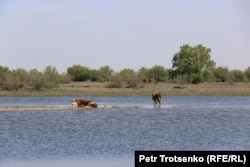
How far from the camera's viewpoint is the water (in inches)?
736

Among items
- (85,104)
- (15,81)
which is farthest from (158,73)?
(85,104)

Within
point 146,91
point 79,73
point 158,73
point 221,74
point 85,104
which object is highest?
point 79,73

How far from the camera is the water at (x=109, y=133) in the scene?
1869 centimetres

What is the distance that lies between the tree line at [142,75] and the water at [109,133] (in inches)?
1241

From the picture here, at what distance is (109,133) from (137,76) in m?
49.5

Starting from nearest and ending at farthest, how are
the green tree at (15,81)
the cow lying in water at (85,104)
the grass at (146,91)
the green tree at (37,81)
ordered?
the cow lying in water at (85,104) < the grass at (146,91) < the green tree at (15,81) < the green tree at (37,81)

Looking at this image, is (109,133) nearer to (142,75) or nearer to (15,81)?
(15,81)

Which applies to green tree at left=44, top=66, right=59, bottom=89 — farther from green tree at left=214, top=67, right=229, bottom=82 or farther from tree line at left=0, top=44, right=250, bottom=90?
green tree at left=214, top=67, right=229, bottom=82

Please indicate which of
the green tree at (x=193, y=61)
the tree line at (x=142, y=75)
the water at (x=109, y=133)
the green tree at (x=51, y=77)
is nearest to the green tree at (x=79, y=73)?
the tree line at (x=142, y=75)

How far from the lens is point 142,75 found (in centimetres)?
7562

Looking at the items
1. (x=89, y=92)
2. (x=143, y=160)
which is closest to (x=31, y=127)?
(x=143, y=160)

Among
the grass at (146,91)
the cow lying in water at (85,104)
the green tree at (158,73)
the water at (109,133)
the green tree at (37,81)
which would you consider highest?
the green tree at (158,73)

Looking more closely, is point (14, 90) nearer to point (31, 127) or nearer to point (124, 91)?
point (124, 91)

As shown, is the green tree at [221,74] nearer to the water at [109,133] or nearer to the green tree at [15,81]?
the green tree at [15,81]
